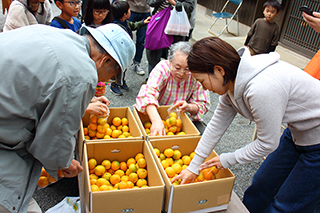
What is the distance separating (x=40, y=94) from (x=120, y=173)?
1.16 m

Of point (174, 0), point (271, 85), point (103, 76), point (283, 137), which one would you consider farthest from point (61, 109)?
point (174, 0)

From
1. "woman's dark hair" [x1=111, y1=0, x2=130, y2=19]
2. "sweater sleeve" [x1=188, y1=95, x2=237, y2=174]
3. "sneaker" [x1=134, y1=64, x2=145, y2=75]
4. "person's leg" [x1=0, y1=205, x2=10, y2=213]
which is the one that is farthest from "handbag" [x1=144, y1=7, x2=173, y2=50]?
"person's leg" [x1=0, y1=205, x2=10, y2=213]

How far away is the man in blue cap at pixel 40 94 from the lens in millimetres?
1084

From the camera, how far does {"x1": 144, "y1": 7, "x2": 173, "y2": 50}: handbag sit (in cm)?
402

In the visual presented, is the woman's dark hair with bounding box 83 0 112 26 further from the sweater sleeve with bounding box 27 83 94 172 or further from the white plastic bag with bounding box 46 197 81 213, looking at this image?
the sweater sleeve with bounding box 27 83 94 172

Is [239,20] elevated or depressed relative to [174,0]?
depressed

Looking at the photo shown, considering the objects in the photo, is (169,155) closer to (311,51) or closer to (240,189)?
(240,189)

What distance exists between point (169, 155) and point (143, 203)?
656 millimetres

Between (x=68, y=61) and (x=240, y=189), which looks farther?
(x=240, y=189)

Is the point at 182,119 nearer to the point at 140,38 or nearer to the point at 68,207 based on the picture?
the point at 68,207

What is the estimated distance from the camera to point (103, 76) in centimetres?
144

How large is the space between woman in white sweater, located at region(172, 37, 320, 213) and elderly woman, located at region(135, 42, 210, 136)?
69 cm

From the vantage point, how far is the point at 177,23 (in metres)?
3.98

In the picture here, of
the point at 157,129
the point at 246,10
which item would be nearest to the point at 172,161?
the point at 157,129
